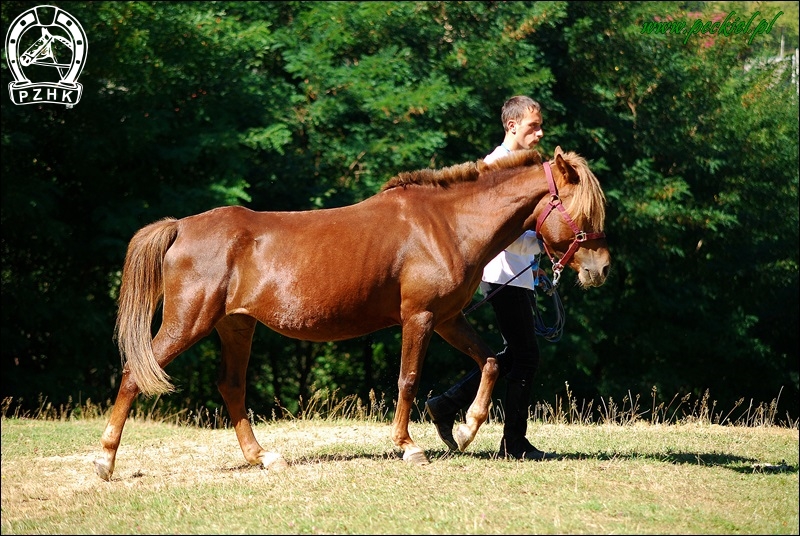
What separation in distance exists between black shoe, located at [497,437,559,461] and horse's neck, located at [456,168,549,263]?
4.83 ft

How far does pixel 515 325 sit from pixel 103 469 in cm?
325

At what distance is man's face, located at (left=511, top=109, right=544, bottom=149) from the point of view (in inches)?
287

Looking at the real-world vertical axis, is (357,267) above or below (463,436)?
above

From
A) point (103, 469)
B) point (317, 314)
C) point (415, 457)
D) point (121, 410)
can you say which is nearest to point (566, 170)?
point (317, 314)

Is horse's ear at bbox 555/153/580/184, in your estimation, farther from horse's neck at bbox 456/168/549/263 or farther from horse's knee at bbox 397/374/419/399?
horse's knee at bbox 397/374/419/399

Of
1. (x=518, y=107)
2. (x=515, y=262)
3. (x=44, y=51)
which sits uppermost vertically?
(x=44, y=51)

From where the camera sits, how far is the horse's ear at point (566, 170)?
692cm

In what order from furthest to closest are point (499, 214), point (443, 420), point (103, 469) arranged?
point (443, 420), point (499, 214), point (103, 469)

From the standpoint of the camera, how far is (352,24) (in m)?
19.4

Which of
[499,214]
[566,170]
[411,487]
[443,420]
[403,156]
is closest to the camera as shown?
[411,487]

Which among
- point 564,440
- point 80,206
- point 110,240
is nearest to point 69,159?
point 80,206

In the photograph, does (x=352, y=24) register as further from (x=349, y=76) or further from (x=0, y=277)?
(x=0, y=277)

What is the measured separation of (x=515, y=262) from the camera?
722 centimetres

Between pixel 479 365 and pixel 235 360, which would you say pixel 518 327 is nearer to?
pixel 479 365
